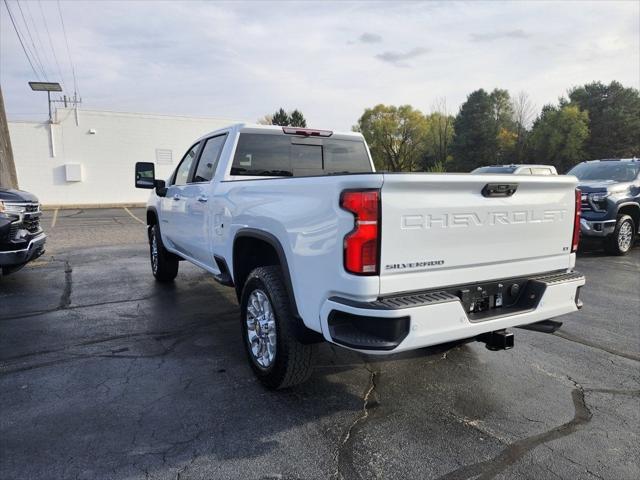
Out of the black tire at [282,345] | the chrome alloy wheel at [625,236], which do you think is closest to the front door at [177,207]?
the black tire at [282,345]

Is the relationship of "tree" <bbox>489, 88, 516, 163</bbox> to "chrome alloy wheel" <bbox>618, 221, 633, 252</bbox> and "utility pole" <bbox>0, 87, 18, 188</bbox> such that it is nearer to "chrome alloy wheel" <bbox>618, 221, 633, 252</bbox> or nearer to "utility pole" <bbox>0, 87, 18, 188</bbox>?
"chrome alloy wheel" <bbox>618, 221, 633, 252</bbox>

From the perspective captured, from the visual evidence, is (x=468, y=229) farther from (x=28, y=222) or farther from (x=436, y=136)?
(x=436, y=136)

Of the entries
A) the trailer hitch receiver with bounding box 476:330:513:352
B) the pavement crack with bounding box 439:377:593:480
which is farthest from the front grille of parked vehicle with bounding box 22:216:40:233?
the pavement crack with bounding box 439:377:593:480

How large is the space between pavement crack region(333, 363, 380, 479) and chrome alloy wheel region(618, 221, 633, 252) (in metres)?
8.29

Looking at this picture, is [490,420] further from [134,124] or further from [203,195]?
[134,124]

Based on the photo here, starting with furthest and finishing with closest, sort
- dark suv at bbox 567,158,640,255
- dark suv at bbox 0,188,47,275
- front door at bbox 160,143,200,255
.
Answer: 1. dark suv at bbox 567,158,640,255
2. dark suv at bbox 0,188,47,275
3. front door at bbox 160,143,200,255

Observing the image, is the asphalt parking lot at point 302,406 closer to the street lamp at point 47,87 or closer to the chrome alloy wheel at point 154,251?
the chrome alloy wheel at point 154,251

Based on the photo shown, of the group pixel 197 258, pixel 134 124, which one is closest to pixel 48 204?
pixel 134 124

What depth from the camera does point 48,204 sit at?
2420 centimetres

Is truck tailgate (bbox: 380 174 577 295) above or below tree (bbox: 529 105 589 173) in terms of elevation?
below

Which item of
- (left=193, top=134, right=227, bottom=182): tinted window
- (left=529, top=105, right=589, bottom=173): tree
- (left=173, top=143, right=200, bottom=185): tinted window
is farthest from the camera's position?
(left=529, top=105, right=589, bottom=173): tree

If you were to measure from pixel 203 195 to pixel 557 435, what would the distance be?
11.9 ft

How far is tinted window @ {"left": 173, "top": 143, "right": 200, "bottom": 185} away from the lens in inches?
223

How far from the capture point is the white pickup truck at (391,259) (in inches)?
99.8
